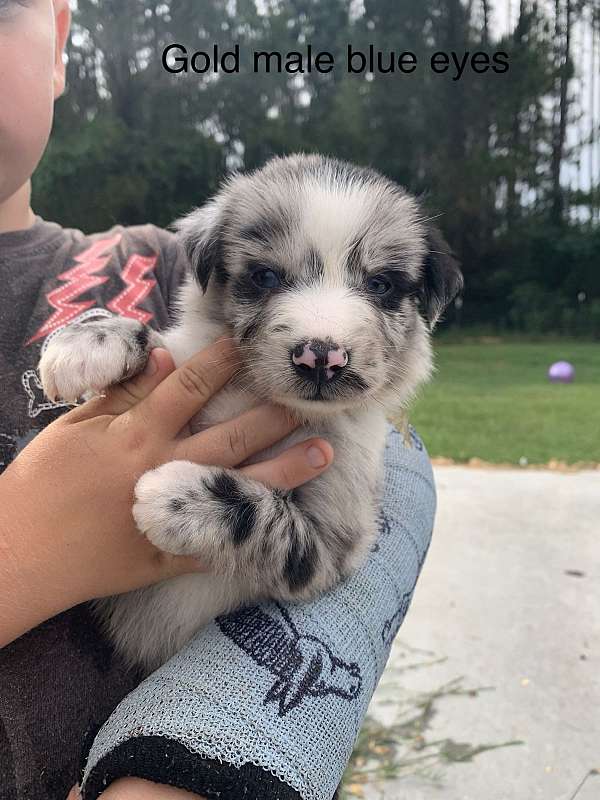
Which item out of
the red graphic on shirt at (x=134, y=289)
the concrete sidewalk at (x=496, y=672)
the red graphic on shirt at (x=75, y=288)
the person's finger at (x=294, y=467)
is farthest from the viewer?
the concrete sidewalk at (x=496, y=672)

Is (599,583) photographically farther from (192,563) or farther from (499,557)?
(192,563)

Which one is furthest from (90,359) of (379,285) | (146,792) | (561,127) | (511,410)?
(561,127)

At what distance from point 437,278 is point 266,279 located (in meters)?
0.56

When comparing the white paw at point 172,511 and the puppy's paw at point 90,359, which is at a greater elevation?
the puppy's paw at point 90,359

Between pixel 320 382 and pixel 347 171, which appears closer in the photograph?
pixel 320 382

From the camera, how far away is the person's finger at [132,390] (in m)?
2.02

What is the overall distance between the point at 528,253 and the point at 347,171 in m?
22.8

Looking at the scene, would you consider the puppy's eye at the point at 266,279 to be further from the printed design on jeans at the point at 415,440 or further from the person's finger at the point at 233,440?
the printed design on jeans at the point at 415,440

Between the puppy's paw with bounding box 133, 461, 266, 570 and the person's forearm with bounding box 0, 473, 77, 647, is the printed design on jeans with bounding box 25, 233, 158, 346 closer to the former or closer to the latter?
the person's forearm with bounding box 0, 473, 77, 647

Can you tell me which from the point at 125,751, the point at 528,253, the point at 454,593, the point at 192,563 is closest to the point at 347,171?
the point at 192,563

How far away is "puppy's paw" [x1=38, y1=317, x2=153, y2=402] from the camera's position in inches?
76.4

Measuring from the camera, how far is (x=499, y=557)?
5.75 metres

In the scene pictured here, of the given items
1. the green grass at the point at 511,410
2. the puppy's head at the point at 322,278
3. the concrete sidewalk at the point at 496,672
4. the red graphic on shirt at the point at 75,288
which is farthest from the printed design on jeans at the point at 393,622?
the green grass at the point at 511,410

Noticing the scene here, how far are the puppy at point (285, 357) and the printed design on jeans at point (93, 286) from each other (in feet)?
1.07
